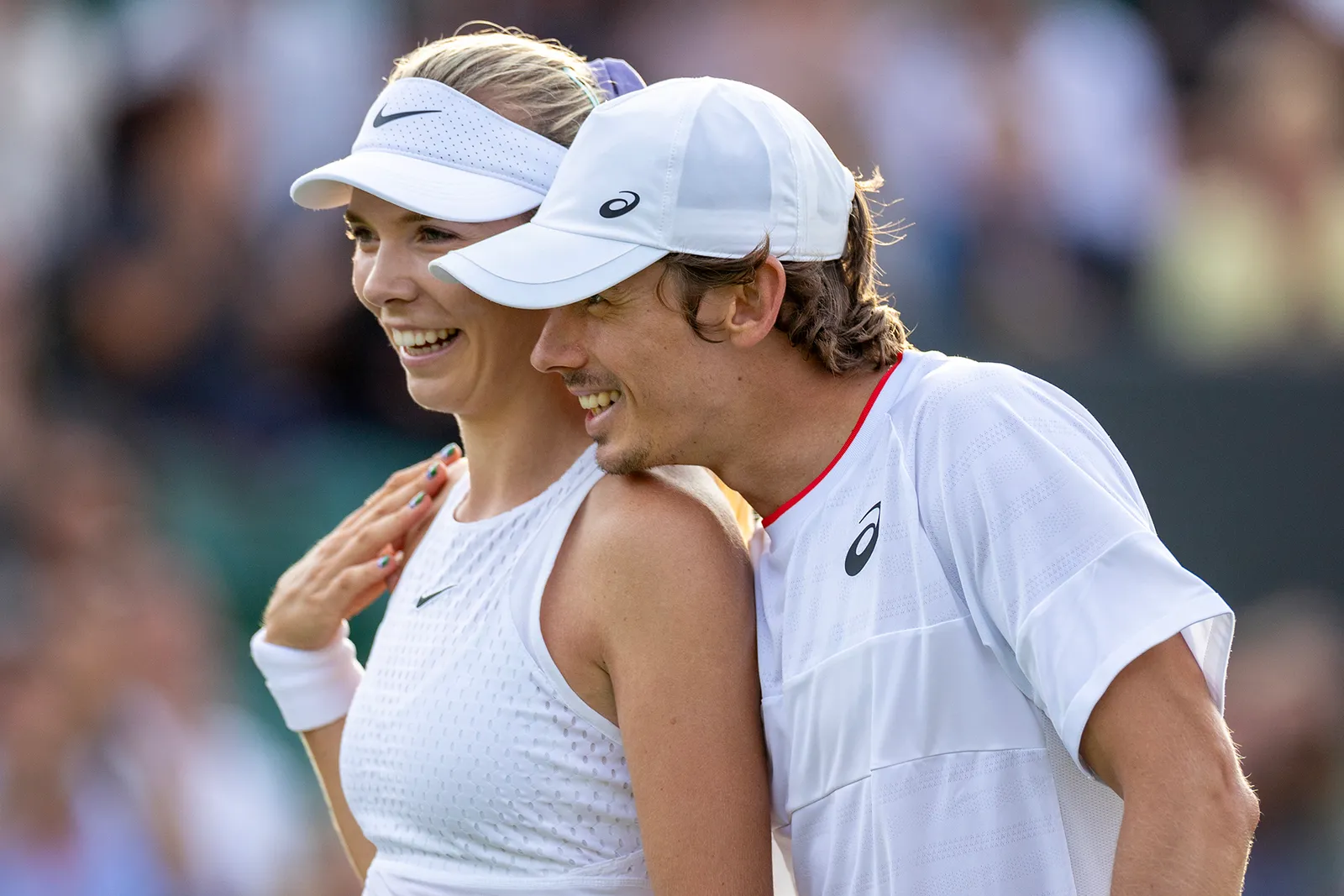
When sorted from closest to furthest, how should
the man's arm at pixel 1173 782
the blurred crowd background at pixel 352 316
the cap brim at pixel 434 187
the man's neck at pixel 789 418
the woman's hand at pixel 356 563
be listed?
the man's arm at pixel 1173 782
the man's neck at pixel 789 418
the cap brim at pixel 434 187
the woman's hand at pixel 356 563
the blurred crowd background at pixel 352 316

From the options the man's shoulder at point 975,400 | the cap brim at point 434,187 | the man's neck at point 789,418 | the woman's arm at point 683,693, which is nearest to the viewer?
the man's shoulder at point 975,400

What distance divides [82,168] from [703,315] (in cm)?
485

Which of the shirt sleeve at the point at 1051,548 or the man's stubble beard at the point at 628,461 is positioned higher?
the shirt sleeve at the point at 1051,548

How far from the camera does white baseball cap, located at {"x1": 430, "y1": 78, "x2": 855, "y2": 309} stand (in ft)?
7.09

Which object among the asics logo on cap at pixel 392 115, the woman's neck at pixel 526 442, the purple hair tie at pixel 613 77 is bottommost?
the woman's neck at pixel 526 442

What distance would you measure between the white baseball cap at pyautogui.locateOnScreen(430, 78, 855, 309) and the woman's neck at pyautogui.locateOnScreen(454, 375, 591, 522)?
0.32 meters

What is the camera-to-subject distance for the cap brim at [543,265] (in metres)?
2.16

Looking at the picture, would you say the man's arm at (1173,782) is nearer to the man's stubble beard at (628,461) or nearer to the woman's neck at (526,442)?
the man's stubble beard at (628,461)

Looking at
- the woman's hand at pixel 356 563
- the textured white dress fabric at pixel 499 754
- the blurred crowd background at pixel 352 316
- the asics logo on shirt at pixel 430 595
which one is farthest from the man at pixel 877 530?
the blurred crowd background at pixel 352 316

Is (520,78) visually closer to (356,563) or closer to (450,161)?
(450,161)

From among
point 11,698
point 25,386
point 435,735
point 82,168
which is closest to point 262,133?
point 82,168

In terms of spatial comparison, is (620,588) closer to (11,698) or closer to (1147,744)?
(1147,744)

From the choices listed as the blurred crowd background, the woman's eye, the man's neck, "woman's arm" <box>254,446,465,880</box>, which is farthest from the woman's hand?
the blurred crowd background

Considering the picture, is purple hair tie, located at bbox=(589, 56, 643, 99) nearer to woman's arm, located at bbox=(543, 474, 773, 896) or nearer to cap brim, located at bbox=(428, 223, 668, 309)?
cap brim, located at bbox=(428, 223, 668, 309)
